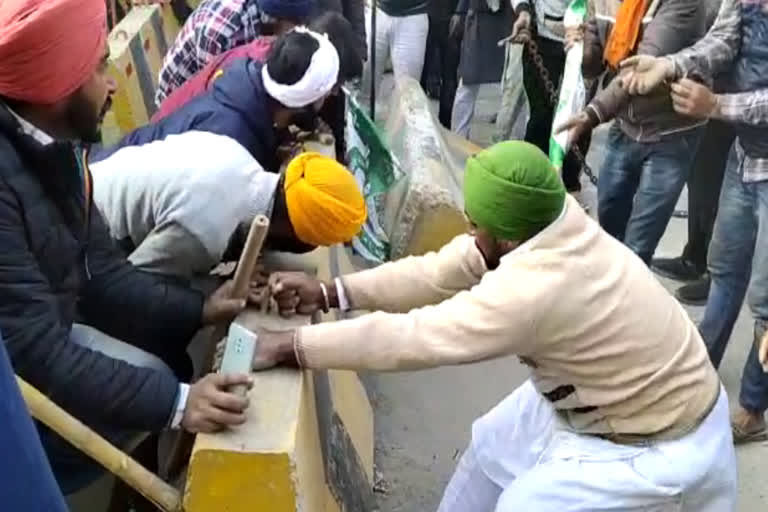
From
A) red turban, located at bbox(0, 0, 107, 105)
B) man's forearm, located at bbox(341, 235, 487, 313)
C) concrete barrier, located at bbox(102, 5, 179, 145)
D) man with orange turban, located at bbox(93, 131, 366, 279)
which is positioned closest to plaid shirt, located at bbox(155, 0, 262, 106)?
concrete barrier, located at bbox(102, 5, 179, 145)

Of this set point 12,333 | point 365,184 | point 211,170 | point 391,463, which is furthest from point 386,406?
point 12,333

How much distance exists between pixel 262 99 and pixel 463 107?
3741 millimetres

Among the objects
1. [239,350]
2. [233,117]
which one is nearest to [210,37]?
[233,117]

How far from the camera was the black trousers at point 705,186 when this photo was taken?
5758 millimetres

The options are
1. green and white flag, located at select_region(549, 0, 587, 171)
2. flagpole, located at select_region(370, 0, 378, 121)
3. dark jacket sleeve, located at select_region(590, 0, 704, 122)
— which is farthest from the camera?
flagpole, located at select_region(370, 0, 378, 121)

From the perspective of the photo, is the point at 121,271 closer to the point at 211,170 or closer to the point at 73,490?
the point at 211,170

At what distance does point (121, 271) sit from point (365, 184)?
2731mm

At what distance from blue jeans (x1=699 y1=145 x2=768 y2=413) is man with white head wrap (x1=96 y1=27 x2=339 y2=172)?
1628mm

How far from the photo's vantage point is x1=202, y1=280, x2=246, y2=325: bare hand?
3.38 metres

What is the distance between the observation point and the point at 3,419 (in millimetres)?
1675

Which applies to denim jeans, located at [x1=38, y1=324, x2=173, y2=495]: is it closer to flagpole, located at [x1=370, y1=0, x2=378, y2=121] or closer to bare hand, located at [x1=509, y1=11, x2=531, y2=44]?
bare hand, located at [x1=509, y1=11, x2=531, y2=44]

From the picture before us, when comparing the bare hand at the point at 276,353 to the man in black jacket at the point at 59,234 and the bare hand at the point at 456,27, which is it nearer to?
the man in black jacket at the point at 59,234

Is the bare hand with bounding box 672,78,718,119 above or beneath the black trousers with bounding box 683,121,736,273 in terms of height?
A: above

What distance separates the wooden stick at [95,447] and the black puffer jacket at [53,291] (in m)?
0.07
